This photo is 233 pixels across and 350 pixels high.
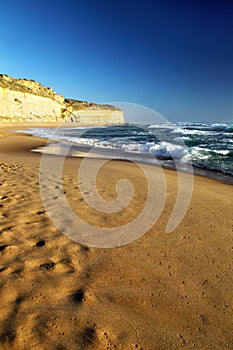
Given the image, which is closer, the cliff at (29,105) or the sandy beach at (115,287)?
the sandy beach at (115,287)

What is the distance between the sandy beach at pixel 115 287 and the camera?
5.65 ft

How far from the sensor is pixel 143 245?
9.80ft

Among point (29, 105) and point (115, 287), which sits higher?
point (29, 105)

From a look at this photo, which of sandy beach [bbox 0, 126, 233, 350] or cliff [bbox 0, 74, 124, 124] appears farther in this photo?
cliff [bbox 0, 74, 124, 124]

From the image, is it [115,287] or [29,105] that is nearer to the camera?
[115,287]

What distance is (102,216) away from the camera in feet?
12.4

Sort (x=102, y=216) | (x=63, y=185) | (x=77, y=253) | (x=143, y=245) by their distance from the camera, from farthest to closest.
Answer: (x=63, y=185) → (x=102, y=216) → (x=143, y=245) → (x=77, y=253)

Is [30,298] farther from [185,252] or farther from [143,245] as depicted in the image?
[185,252]

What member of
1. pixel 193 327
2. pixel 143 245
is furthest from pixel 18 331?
pixel 143 245

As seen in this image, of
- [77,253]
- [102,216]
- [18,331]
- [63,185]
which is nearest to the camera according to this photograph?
[18,331]

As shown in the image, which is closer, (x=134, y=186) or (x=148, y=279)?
(x=148, y=279)

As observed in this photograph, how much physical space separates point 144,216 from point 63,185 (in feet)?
7.37

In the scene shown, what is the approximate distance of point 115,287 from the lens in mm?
2219

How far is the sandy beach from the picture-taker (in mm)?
1724
